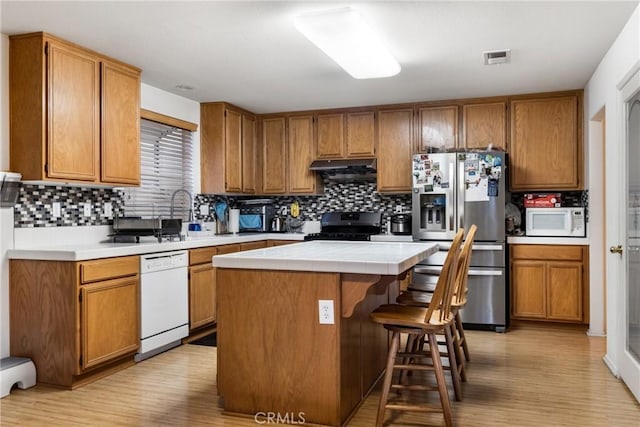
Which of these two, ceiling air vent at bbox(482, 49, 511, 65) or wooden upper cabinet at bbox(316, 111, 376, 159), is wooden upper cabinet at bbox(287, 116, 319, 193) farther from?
ceiling air vent at bbox(482, 49, 511, 65)

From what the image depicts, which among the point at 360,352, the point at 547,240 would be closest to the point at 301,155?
the point at 547,240

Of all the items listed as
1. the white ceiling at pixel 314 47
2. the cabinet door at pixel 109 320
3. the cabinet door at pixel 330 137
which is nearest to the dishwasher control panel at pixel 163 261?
the cabinet door at pixel 109 320

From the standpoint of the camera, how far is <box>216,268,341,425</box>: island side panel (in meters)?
2.49

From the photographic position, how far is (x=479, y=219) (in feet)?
15.6

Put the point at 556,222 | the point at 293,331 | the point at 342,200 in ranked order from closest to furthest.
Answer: the point at 293,331, the point at 556,222, the point at 342,200

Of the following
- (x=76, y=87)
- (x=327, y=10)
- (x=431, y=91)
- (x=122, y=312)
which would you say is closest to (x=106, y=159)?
(x=76, y=87)

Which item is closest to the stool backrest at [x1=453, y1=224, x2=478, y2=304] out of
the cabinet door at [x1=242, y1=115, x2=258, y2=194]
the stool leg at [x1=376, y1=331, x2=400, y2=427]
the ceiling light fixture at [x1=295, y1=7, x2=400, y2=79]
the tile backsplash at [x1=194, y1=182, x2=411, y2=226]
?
the stool leg at [x1=376, y1=331, x2=400, y2=427]

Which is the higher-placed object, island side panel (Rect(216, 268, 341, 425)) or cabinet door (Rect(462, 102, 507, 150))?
cabinet door (Rect(462, 102, 507, 150))

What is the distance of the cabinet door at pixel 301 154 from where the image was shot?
588 centimetres

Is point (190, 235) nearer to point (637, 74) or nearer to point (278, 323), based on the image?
point (278, 323)

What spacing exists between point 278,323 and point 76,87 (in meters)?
2.27

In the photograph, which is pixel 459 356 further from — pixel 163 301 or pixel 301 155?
pixel 301 155

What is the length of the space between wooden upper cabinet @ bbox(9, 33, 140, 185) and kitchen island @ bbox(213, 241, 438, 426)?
1.54 meters

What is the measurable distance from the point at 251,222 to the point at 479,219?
8.57 ft
